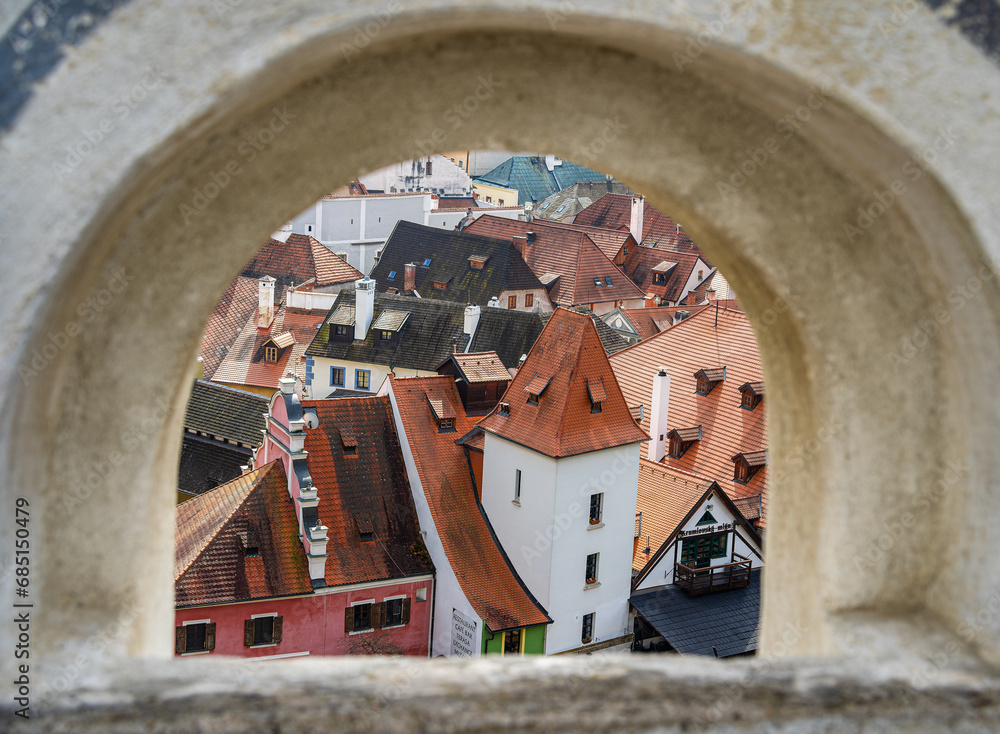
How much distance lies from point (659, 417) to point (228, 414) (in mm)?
13931

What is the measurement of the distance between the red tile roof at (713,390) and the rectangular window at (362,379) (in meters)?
10.8

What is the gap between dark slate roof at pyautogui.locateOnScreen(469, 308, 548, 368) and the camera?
4059 centimetres

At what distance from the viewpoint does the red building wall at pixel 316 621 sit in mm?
23828

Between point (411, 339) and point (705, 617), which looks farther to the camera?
point (411, 339)

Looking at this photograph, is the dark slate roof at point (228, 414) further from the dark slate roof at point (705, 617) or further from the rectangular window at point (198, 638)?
the dark slate roof at point (705, 617)

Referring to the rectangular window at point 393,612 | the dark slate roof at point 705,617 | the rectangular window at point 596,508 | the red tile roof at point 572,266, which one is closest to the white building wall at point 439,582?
the rectangular window at point 393,612

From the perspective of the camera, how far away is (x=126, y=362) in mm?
3361

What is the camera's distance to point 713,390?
3041 centimetres

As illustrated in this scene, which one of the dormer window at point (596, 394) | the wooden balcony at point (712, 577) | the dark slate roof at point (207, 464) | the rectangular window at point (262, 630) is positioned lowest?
the rectangular window at point (262, 630)

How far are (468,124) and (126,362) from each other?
1304mm

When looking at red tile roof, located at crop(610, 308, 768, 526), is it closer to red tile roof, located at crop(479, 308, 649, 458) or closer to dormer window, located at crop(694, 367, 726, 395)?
dormer window, located at crop(694, 367, 726, 395)

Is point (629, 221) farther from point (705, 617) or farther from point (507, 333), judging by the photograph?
point (705, 617)

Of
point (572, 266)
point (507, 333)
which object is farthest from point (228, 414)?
point (572, 266)

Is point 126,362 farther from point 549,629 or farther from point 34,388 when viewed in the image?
point 549,629
